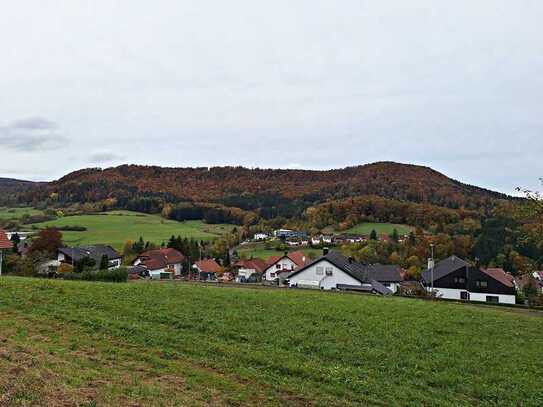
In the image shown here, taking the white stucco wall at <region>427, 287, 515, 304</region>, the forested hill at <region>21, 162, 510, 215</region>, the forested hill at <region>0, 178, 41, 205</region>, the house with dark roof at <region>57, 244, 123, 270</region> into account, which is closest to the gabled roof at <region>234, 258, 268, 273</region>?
the house with dark roof at <region>57, 244, 123, 270</region>

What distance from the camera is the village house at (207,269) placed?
233ft

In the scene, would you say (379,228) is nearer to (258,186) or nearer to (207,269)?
(207,269)

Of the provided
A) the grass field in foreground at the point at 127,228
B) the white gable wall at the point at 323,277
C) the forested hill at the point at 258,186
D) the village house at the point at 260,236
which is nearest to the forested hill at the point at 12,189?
the forested hill at the point at 258,186

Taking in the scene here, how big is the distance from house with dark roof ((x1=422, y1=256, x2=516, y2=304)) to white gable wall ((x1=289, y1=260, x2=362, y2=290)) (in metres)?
12.4

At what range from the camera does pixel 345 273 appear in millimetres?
45688

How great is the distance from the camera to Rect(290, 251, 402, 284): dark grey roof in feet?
151

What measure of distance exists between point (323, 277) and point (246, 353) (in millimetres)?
34619

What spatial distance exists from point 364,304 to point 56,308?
1448 cm

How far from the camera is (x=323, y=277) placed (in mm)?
46438

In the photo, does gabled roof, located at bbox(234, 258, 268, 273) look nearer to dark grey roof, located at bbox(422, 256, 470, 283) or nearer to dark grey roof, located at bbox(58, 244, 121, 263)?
dark grey roof, located at bbox(58, 244, 121, 263)

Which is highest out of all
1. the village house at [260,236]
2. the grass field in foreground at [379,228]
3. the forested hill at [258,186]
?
the forested hill at [258,186]

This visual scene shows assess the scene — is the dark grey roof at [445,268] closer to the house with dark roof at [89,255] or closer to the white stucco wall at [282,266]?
the white stucco wall at [282,266]

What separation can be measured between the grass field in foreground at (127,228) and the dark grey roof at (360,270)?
156ft

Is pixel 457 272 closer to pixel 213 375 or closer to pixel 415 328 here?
pixel 415 328
